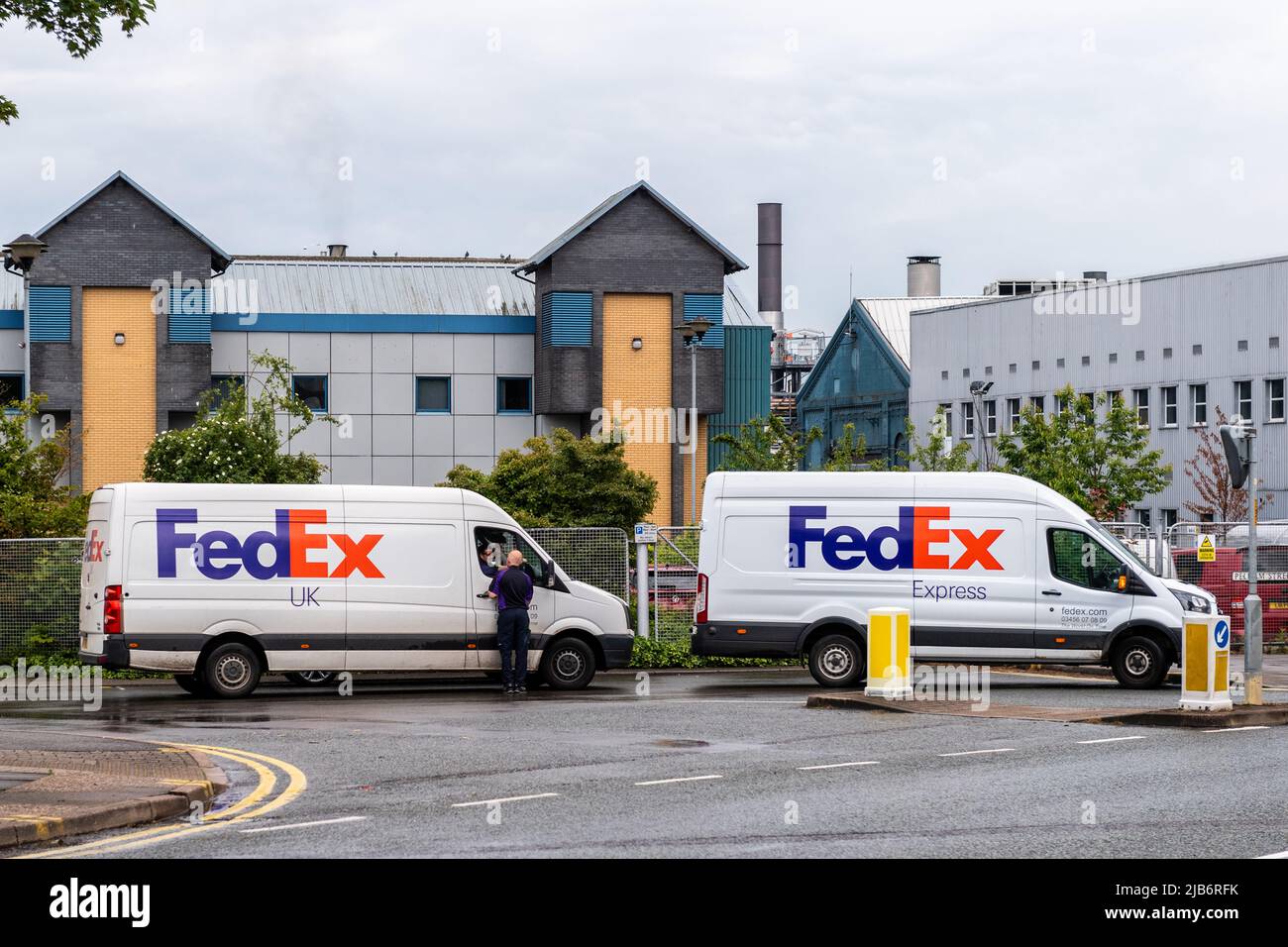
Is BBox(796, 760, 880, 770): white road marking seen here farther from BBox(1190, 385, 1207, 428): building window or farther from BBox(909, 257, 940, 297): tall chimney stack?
BBox(909, 257, 940, 297): tall chimney stack

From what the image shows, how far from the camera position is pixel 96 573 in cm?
2028

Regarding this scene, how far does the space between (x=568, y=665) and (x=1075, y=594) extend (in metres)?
6.15

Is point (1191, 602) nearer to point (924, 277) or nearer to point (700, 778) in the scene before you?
point (700, 778)

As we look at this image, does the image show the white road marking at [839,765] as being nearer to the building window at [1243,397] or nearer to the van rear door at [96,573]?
the van rear door at [96,573]

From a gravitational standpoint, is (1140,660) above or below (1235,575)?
below

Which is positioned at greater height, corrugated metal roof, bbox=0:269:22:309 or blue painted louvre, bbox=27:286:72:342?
corrugated metal roof, bbox=0:269:22:309

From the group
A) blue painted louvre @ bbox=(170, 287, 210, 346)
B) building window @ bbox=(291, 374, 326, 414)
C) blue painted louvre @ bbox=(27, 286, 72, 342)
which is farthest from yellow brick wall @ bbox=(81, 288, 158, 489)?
building window @ bbox=(291, 374, 326, 414)

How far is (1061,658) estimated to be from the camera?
2194 centimetres

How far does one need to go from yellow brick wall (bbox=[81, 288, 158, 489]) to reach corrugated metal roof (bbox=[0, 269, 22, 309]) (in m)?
3.99

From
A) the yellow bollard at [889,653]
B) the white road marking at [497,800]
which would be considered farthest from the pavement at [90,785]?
the yellow bollard at [889,653]

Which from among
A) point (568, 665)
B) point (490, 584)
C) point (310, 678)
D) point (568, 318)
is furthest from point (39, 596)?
point (568, 318)

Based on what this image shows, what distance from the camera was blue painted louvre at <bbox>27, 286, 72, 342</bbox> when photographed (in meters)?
46.7

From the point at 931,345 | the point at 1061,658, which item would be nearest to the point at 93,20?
the point at 1061,658
